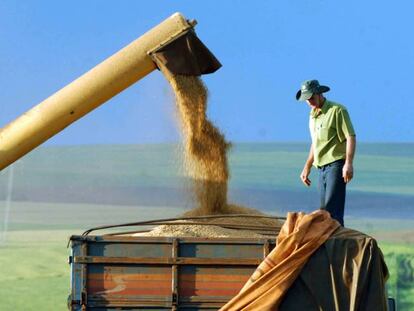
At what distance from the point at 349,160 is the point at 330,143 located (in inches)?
15.6

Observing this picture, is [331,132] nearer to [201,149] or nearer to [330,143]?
[330,143]

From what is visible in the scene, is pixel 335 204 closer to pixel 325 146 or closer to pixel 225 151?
pixel 325 146

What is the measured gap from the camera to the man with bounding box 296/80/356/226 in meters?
8.79

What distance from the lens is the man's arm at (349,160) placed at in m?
8.58

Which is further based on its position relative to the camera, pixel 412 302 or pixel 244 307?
pixel 412 302

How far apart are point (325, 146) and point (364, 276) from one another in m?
2.53

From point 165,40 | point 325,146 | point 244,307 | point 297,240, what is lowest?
point 244,307

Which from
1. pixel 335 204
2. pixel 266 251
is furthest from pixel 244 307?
pixel 335 204

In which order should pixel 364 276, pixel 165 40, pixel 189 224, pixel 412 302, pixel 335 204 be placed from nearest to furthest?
pixel 364 276 → pixel 189 224 → pixel 335 204 → pixel 165 40 → pixel 412 302

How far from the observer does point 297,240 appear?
21.9ft

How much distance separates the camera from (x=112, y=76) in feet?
30.9

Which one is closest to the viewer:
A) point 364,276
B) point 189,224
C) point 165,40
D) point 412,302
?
point 364,276

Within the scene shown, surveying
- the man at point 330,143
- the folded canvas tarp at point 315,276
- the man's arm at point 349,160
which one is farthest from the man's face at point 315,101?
the folded canvas tarp at point 315,276

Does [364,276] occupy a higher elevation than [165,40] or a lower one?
lower
